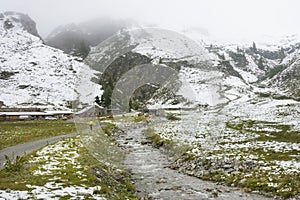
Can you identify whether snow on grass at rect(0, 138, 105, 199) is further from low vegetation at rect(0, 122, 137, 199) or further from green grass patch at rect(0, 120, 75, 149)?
green grass patch at rect(0, 120, 75, 149)

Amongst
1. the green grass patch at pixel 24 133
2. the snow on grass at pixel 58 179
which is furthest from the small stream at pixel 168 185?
the green grass patch at pixel 24 133

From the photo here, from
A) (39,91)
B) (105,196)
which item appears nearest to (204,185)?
(105,196)

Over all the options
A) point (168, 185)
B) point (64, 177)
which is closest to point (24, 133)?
point (64, 177)

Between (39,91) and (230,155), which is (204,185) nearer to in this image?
(230,155)

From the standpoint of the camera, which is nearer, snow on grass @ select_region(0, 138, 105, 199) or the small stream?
snow on grass @ select_region(0, 138, 105, 199)

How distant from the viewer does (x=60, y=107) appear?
170m

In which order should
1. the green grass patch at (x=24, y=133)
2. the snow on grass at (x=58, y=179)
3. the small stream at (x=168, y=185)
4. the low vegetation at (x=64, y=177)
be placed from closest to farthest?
1. the snow on grass at (x=58, y=179)
2. the low vegetation at (x=64, y=177)
3. the small stream at (x=168, y=185)
4. the green grass patch at (x=24, y=133)

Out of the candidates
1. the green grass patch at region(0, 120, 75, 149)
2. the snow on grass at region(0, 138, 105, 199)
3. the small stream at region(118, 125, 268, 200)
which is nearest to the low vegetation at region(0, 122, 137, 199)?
the snow on grass at region(0, 138, 105, 199)

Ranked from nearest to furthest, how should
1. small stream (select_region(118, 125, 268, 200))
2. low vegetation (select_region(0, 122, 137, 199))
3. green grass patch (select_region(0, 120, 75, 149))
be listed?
low vegetation (select_region(0, 122, 137, 199)) < small stream (select_region(118, 125, 268, 200)) < green grass patch (select_region(0, 120, 75, 149))

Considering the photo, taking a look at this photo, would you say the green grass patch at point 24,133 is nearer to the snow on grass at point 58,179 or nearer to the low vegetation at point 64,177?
the snow on grass at point 58,179

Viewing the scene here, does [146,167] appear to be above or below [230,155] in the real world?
below

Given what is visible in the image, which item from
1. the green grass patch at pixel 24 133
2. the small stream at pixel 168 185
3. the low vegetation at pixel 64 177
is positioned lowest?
the green grass patch at pixel 24 133

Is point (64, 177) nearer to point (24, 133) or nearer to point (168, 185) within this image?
point (168, 185)

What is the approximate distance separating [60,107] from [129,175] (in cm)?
15220
